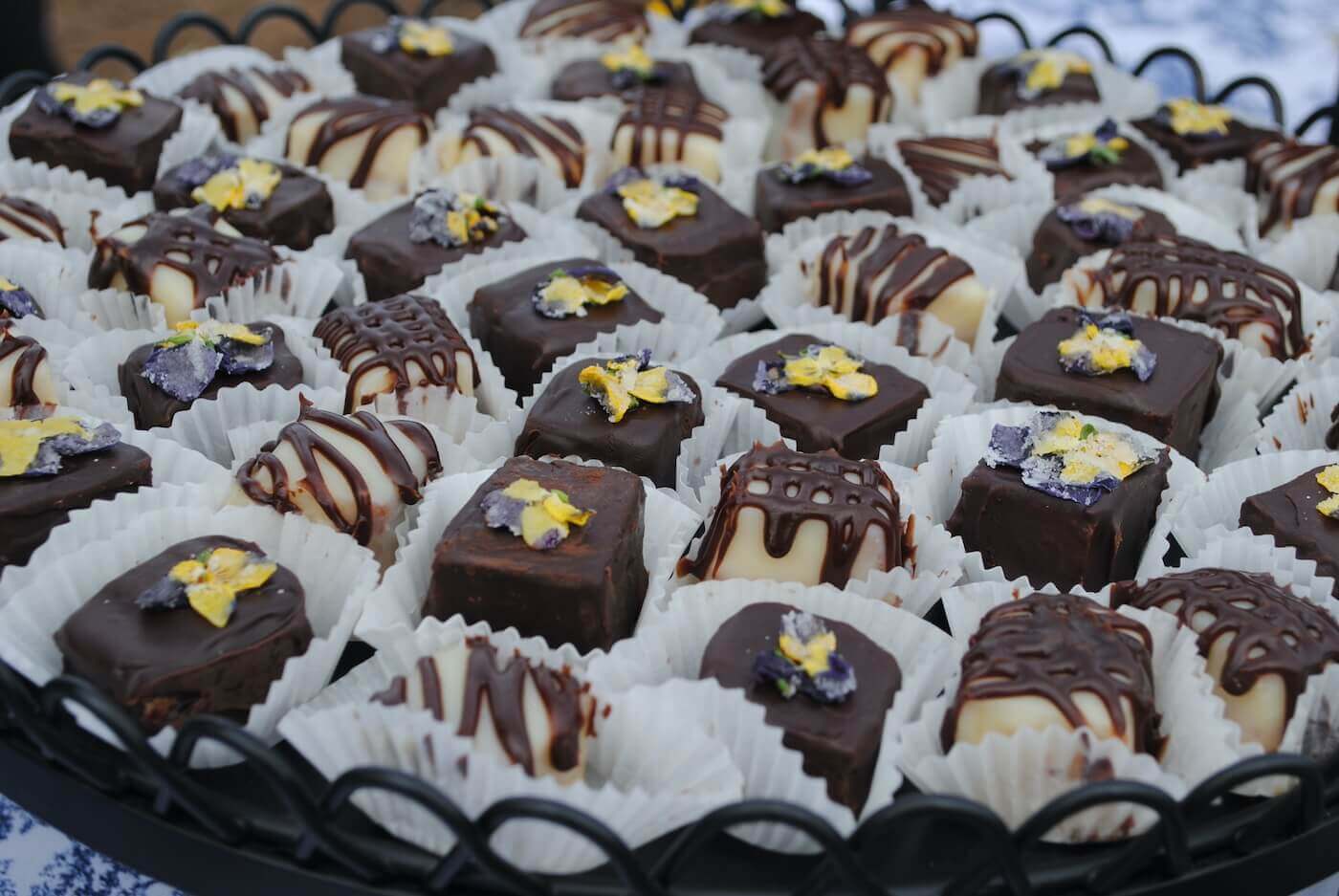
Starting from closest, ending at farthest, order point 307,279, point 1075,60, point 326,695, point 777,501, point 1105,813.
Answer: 1. point 1105,813
2. point 326,695
3. point 777,501
4. point 307,279
5. point 1075,60

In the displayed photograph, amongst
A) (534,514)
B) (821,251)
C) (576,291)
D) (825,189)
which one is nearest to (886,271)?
(821,251)

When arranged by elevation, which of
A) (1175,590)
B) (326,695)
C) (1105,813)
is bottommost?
(326,695)

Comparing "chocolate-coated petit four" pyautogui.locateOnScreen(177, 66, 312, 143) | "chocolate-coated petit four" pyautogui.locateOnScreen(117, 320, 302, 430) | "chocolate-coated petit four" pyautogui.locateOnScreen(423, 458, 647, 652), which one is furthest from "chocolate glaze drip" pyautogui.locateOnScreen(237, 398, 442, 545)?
"chocolate-coated petit four" pyautogui.locateOnScreen(177, 66, 312, 143)

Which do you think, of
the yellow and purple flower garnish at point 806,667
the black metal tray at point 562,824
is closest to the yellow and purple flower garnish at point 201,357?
the black metal tray at point 562,824

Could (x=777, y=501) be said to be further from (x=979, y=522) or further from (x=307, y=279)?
(x=307, y=279)

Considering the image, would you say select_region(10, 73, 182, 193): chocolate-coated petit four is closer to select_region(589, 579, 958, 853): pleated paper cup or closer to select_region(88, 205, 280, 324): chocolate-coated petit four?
select_region(88, 205, 280, 324): chocolate-coated petit four

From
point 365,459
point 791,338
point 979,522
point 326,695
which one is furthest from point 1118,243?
point 326,695

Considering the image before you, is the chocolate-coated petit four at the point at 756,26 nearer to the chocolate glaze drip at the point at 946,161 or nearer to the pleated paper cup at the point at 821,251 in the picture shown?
the chocolate glaze drip at the point at 946,161
